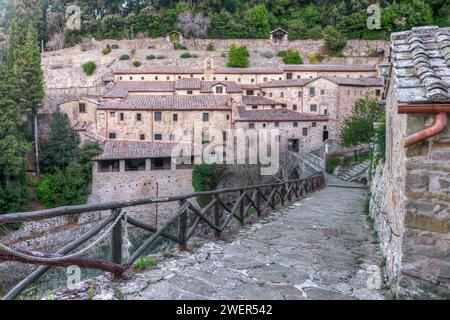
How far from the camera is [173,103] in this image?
110ft

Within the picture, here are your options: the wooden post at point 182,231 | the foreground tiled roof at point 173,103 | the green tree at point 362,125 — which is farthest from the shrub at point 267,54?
the wooden post at point 182,231

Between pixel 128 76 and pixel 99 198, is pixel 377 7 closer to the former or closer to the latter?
pixel 128 76

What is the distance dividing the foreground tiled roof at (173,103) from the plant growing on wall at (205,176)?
24.9ft

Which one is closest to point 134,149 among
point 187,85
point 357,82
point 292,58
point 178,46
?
point 187,85

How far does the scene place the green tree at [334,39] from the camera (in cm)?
5291

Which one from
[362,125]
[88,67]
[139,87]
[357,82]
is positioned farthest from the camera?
[88,67]

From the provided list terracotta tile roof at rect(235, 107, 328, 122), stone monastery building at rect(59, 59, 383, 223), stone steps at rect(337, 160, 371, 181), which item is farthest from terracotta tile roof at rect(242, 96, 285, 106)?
stone steps at rect(337, 160, 371, 181)

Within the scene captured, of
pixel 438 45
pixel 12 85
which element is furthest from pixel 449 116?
pixel 12 85

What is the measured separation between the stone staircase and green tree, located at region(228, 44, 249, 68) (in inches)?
1076

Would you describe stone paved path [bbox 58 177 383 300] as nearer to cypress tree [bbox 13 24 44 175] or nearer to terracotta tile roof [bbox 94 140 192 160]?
terracotta tile roof [bbox 94 140 192 160]

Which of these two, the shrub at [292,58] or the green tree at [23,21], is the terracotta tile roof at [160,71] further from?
the shrub at [292,58]

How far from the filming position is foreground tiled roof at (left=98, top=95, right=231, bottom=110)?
107 feet

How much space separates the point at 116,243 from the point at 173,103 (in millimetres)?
30253

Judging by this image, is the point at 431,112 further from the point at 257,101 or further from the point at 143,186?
the point at 257,101
